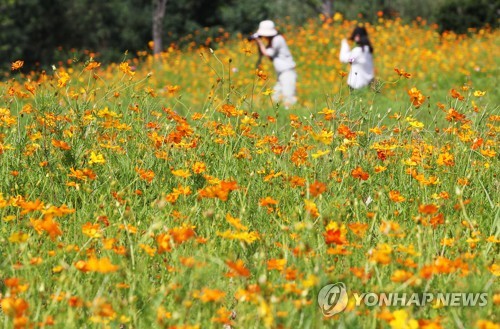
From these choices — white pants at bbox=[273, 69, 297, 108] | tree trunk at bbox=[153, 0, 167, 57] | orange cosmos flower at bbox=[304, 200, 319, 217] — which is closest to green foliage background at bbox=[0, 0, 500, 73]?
tree trunk at bbox=[153, 0, 167, 57]

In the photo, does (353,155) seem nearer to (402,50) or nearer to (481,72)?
(481,72)

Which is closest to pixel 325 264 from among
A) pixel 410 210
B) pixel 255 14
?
pixel 410 210

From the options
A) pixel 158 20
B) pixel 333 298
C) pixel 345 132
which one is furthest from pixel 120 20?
pixel 333 298

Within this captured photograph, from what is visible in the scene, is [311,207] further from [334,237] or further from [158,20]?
[158,20]

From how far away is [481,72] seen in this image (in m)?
12.2

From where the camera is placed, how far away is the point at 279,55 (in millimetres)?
10312

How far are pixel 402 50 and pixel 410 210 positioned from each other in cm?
1159

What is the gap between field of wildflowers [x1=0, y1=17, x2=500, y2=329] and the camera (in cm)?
227

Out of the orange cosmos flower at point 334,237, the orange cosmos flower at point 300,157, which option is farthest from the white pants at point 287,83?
the orange cosmos flower at point 334,237

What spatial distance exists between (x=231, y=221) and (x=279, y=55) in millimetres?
8190

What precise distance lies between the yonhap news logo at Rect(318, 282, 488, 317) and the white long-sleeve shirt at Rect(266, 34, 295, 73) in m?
7.97

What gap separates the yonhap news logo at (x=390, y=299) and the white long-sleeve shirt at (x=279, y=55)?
7.97 m

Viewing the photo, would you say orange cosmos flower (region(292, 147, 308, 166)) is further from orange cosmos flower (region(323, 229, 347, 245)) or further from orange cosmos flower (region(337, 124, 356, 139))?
orange cosmos flower (region(323, 229, 347, 245))

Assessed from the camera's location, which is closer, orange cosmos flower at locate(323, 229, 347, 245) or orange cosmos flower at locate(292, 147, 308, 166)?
orange cosmos flower at locate(323, 229, 347, 245)
